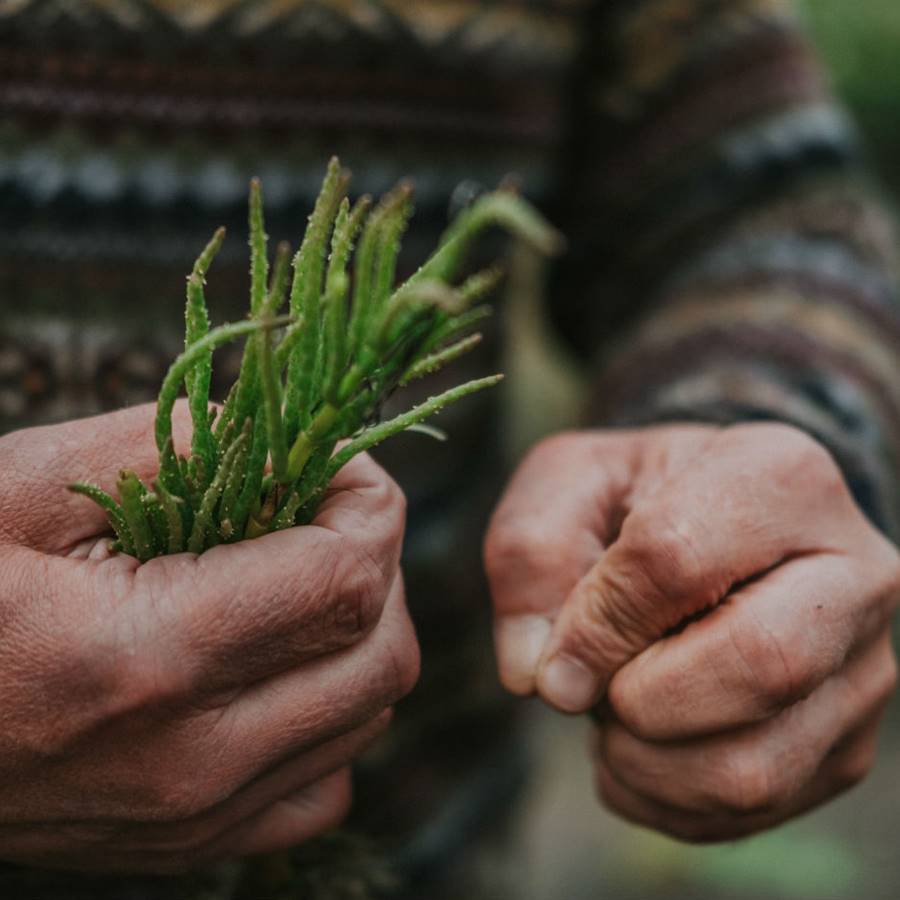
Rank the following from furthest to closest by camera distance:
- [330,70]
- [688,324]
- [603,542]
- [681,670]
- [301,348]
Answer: [688,324] → [330,70] → [603,542] → [681,670] → [301,348]

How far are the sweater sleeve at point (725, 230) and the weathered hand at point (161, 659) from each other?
1.87ft

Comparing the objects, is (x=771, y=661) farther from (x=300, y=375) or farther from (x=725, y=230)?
(x=725, y=230)

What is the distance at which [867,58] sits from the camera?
127 inches

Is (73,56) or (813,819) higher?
(73,56)

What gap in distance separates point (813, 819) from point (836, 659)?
8.95 ft

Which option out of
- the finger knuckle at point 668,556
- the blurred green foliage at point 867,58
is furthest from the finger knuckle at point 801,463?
the blurred green foliage at point 867,58

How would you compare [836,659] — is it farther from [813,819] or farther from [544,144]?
[813,819]

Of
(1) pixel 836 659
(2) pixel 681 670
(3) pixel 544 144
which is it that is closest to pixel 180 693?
(2) pixel 681 670

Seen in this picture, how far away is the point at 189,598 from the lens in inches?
24.8

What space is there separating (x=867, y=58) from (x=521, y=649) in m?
3.02

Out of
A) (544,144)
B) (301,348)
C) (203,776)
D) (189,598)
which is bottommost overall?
(203,776)

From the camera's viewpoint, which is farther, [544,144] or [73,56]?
[544,144]

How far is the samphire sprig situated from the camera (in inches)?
22.7

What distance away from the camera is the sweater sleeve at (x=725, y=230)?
1191mm
